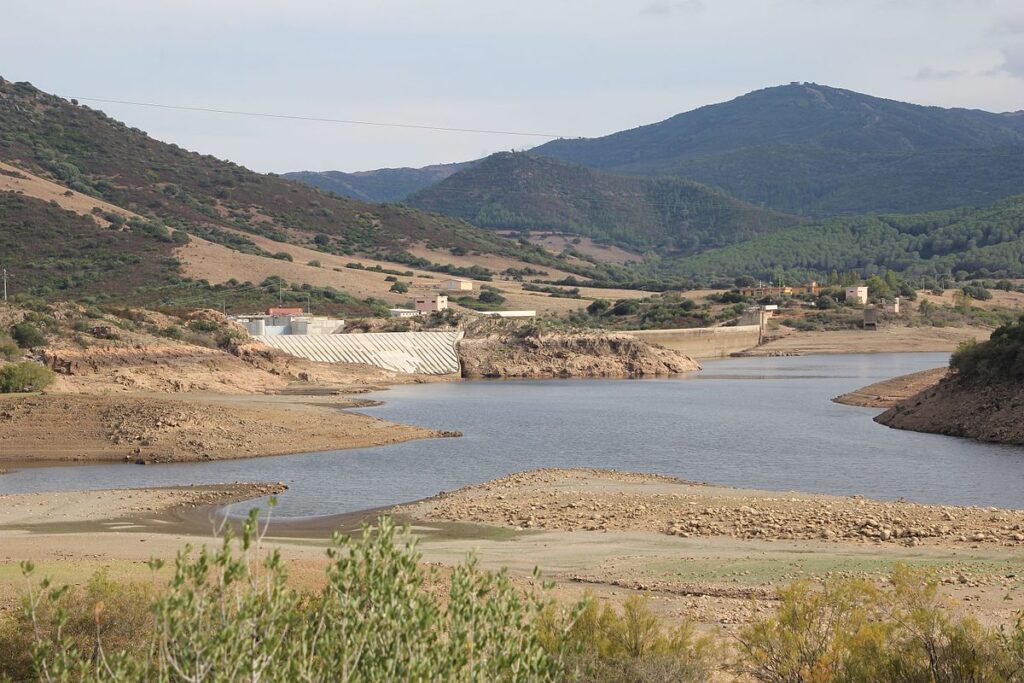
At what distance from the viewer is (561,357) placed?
8531 centimetres

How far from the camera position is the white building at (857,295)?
129125 millimetres

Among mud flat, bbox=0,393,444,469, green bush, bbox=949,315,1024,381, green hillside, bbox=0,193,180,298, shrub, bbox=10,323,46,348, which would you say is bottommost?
mud flat, bbox=0,393,444,469

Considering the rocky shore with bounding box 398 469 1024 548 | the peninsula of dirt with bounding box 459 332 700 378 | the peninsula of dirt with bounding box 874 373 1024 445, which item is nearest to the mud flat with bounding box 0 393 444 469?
the rocky shore with bounding box 398 469 1024 548

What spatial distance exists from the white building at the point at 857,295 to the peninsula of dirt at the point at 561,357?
46.9 meters

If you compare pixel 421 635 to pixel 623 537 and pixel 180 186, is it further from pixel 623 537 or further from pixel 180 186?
pixel 180 186

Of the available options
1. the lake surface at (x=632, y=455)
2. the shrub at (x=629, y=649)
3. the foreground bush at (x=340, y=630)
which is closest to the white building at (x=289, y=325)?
the lake surface at (x=632, y=455)

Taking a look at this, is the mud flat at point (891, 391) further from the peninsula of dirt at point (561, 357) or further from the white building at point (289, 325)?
the white building at point (289, 325)

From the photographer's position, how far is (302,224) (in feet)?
515

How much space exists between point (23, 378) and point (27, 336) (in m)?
8.74

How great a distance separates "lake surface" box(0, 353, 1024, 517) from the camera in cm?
3228

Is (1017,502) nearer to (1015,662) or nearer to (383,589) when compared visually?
(1015,662)

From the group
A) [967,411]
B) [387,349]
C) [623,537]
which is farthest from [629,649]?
[387,349]

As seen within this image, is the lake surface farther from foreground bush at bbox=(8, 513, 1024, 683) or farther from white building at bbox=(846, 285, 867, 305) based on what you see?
white building at bbox=(846, 285, 867, 305)

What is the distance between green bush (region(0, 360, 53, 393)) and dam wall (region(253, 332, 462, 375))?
23.4 m
